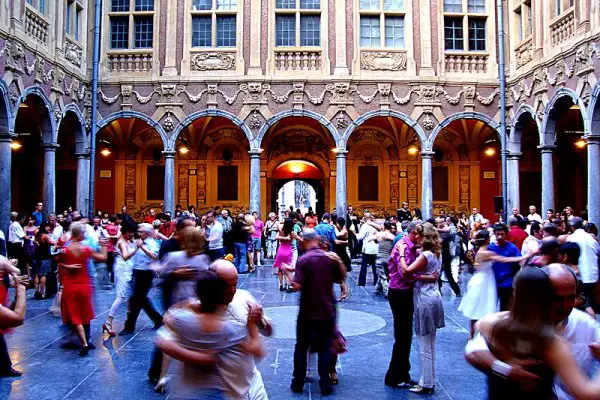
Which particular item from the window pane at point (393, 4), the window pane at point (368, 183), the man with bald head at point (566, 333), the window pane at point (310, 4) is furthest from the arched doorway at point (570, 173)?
the man with bald head at point (566, 333)

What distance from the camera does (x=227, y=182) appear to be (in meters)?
22.2

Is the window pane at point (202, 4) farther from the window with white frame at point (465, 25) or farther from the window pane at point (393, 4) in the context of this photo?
the window with white frame at point (465, 25)

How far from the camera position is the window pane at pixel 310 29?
18.5 m

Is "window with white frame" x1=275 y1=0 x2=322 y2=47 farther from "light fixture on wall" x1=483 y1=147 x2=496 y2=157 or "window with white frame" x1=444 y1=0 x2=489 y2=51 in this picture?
"light fixture on wall" x1=483 y1=147 x2=496 y2=157

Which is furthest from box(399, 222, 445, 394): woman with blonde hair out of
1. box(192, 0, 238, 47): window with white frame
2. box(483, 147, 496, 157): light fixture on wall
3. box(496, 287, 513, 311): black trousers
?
box(483, 147, 496, 157): light fixture on wall

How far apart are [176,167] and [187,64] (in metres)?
5.34

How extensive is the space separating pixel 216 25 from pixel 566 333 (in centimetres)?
1759

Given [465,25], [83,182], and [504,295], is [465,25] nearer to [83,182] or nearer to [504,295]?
[83,182]

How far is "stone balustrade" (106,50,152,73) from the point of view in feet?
60.3

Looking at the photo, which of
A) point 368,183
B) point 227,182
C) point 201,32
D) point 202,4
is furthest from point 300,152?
point 202,4

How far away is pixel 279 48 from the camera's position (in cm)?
1823

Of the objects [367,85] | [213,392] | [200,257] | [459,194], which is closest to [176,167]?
[367,85]

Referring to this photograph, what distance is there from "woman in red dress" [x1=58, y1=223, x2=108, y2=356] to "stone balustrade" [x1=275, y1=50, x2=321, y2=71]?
13.0 meters

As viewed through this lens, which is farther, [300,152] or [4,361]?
[300,152]
